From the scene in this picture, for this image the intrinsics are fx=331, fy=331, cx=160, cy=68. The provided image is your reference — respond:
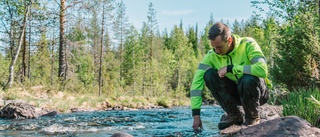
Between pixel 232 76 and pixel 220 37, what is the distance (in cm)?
83

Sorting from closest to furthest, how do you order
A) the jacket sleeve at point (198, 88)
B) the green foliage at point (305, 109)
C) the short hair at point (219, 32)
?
the short hair at point (219, 32), the jacket sleeve at point (198, 88), the green foliage at point (305, 109)

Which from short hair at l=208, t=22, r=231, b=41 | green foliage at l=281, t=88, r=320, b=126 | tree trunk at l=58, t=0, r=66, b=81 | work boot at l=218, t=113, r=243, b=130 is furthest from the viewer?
tree trunk at l=58, t=0, r=66, b=81

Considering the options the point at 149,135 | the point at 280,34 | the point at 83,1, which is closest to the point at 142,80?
the point at 83,1

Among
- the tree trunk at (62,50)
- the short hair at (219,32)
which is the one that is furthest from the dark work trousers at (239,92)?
the tree trunk at (62,50)

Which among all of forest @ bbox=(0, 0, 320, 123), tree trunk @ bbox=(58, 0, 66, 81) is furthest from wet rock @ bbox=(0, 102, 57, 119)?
tree trunk @ bbox=(58, 0, 66, 81)

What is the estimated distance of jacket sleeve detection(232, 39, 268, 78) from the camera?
381 cm

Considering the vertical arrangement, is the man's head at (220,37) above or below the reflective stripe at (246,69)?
above

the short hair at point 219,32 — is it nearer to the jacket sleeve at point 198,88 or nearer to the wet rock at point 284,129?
the jacket sleeve at point 198,88

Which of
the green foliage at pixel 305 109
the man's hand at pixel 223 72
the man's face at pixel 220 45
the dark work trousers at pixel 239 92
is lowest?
the green foliage at pixel 305 109

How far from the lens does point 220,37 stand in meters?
3.70

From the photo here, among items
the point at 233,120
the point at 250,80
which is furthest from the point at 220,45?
the point at 233,120

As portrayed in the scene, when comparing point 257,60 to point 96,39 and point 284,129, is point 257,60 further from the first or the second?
point 96,39

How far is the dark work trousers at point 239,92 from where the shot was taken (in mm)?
4023

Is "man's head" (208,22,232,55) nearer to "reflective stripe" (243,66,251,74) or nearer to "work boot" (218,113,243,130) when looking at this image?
"reflective stripe" (243,66,251,74)
